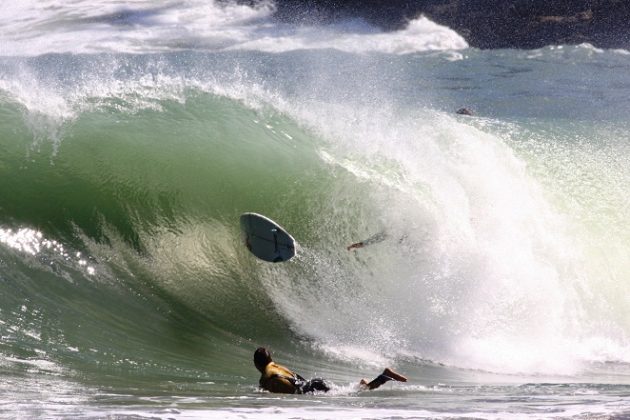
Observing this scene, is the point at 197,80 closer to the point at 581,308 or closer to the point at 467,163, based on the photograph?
the point at 467,163

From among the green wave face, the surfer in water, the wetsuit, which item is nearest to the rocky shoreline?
the green wave face

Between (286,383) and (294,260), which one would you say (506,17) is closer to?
(294,260)

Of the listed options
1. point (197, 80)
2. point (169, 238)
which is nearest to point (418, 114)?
point (197, 80)

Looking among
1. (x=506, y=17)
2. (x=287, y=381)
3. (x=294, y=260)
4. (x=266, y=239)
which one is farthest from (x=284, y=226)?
(x=506, y=17)

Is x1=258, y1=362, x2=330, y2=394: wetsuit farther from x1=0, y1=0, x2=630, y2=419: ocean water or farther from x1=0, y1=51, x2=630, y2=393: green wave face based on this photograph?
x1=0, y1=51, x2=630, y2=393: green wave face

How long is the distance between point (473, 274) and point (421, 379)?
2288mm

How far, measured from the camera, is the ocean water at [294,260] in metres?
6.73

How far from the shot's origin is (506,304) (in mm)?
9609

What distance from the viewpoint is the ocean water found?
6.73 meters

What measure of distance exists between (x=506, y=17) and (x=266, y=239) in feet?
119

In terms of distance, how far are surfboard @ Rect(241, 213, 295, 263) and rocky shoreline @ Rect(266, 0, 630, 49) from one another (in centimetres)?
3247

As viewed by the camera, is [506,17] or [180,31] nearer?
[180,31]

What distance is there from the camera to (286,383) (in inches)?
255

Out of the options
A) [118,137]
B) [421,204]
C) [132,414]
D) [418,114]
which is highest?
[418,114]
